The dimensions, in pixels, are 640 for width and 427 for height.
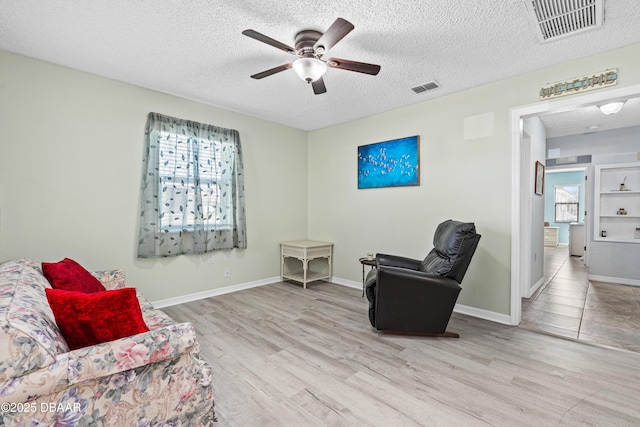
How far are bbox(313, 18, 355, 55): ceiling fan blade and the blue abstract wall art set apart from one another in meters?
2.08

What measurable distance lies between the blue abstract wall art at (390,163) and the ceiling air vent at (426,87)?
0.59 m

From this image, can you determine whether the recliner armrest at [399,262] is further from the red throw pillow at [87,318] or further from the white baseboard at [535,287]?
the red throw pillow at [87,318]

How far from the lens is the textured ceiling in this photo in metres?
2.00

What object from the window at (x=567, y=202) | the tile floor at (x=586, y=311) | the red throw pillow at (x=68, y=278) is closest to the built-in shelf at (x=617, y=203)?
the tile floor at (x=586, y=311)

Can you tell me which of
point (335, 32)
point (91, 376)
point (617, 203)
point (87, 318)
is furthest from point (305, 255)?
point (617, 203)

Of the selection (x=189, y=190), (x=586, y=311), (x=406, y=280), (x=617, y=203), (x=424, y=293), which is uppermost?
(x=189, y=190)

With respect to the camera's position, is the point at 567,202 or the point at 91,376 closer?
the point at 91,376

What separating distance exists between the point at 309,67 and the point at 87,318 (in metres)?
2.07

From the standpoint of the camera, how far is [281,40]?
2391mm

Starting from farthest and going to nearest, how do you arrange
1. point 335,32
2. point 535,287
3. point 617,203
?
point 617,203 → point 535,287 → point 335,32

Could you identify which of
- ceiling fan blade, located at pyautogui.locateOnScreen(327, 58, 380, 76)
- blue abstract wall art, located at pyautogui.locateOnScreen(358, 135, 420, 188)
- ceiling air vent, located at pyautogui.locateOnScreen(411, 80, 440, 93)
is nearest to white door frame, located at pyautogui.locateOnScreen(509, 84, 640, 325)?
ceiling air vent, located at pyautogui.locateOnScreen(411, 80, 440, 93)

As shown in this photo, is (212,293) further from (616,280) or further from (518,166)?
(616,280)

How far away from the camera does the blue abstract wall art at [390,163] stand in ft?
12.4

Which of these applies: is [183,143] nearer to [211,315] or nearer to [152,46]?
[152,46]
